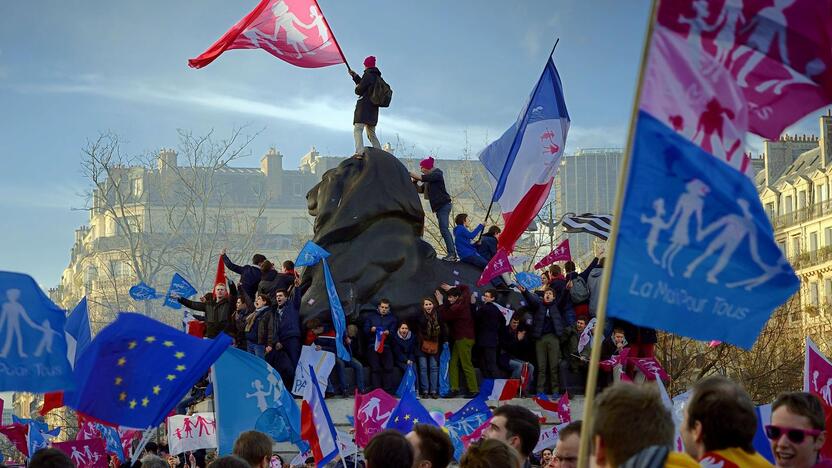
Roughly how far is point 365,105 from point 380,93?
0.33 meters

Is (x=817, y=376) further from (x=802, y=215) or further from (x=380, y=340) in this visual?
(x=802, y=215)

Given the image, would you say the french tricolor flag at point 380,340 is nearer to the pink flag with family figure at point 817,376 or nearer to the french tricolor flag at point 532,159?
the french tricolor flag at point 532,159

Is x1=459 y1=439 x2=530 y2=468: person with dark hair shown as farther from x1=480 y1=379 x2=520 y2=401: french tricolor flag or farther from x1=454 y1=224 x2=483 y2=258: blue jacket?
x1=454 y1=224 x2=483 y2=258: blue jacket

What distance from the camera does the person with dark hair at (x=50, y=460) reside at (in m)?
6.88

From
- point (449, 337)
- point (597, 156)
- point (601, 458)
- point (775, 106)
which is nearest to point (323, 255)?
point (449, 337)

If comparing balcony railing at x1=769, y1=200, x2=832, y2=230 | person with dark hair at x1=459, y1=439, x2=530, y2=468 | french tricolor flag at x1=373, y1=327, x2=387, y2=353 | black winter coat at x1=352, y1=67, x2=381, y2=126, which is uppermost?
black winter coat at x1=352, y1=67, x2=381, y2=126

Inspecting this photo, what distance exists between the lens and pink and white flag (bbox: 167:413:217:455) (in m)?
17.6

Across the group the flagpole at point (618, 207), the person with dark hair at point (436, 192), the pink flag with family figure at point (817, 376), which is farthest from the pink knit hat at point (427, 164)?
the flagpole at point (618, 207)

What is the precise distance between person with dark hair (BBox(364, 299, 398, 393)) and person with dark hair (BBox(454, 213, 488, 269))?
2.34m

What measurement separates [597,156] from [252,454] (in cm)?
8695

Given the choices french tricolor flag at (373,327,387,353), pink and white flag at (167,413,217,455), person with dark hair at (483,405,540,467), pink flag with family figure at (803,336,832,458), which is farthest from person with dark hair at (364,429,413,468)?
french tricolor flag at (373,327,387,353)

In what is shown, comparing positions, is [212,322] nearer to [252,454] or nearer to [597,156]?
[252,454]

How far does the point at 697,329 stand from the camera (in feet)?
20.5

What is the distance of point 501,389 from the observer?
66.5ft
